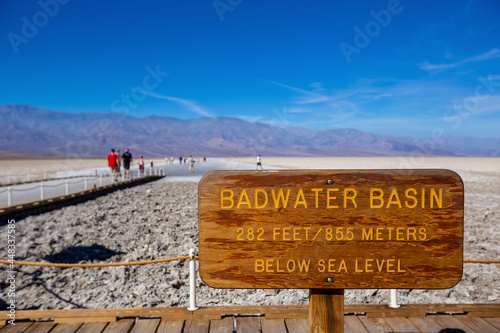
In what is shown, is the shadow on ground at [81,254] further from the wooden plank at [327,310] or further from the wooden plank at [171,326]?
the wooden plank at [327,310]

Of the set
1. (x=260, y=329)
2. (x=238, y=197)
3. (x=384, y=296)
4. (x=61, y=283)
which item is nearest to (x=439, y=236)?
(x=238, y=197)

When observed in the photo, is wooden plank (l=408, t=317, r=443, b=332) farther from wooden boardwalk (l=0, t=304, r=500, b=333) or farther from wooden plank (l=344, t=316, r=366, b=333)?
wooden plank (l=344, t=316, r=366, b=333)

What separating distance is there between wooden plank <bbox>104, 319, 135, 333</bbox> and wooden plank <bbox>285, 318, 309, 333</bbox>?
1.69 meters

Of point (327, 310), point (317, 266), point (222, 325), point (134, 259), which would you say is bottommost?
point (134, 259)

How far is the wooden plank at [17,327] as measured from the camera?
11.1 ft

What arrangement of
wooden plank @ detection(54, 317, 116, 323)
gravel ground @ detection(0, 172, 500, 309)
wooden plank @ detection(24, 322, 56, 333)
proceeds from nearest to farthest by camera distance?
wooden plank @ detection(24, 322, 56, 333), wooden plank @ detection(54, 317, 116, 323), gravel ground @ detection(0, 172, 500, 309)

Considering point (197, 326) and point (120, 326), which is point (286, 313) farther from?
point (120, 326)

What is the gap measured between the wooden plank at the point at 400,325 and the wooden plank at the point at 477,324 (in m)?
0.61

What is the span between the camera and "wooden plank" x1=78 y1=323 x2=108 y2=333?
342 cm

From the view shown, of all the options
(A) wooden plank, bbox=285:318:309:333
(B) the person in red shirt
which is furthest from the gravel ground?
(B) the person in red shirt

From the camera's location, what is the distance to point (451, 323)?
353cm

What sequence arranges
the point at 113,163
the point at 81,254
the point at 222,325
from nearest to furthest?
the point at 222,325
the point at 81,254
the point at 113,163

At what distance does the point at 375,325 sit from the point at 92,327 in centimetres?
304

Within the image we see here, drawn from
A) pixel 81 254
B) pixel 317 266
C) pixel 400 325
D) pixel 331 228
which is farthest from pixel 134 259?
pixel 331 228
